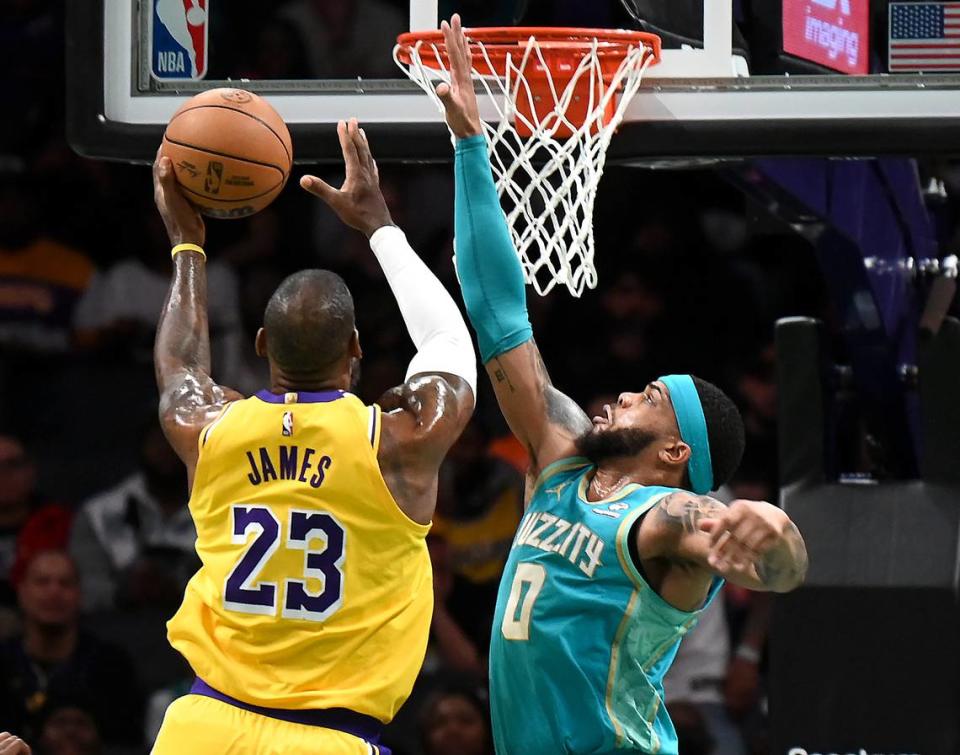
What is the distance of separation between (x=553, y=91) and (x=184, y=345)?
48.8 inches

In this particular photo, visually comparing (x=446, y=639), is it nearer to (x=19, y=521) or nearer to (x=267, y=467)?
(x=19, y=521)

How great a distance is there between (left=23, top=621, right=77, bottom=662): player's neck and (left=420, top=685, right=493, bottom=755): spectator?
147 cm

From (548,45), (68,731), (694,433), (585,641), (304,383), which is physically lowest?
(68,731)

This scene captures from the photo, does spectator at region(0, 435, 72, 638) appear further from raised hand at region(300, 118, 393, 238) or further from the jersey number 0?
the jersey number 0

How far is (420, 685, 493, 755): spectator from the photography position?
21.4ft

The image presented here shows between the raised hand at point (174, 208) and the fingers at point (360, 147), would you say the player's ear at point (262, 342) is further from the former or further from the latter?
the fingers at point (360, 147)

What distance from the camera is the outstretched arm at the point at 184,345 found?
3.48m

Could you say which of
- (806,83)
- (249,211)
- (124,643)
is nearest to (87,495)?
(124,643)

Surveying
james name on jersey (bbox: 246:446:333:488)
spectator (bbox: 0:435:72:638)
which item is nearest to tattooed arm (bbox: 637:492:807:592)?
james name on jersey (bbox: 246:446:333:488)

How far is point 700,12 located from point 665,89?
0.89 feet

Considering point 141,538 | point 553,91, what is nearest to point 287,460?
point 553,91

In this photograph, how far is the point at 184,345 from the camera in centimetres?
363

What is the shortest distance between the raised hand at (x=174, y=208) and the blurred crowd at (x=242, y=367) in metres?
3.18

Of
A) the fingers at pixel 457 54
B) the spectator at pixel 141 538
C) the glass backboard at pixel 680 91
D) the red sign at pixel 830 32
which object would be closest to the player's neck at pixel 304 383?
the fingers at pixel 457 54
